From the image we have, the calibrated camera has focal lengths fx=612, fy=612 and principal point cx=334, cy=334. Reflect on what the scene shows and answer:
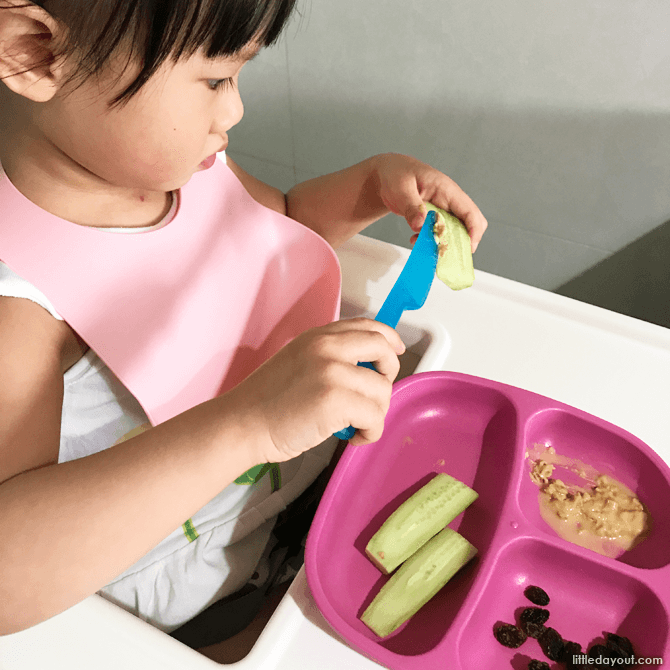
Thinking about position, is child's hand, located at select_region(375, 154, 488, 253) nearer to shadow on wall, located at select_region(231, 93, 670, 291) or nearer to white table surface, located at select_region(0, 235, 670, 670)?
white table surface, located at select_region(0, 235, 670, 670)

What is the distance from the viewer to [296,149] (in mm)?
1491

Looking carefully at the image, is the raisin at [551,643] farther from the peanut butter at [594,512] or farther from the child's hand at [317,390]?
the child's hand at [317,390]

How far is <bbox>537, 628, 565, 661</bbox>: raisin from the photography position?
0.53 meters

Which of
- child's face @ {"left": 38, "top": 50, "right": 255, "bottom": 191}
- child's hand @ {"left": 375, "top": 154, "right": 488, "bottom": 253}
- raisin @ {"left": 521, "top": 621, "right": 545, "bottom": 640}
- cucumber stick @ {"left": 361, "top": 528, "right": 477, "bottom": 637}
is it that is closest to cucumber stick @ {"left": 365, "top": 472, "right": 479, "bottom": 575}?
cucumber stick @ {"left": 361, "top": 528, "right": 477, "bottom": 637}

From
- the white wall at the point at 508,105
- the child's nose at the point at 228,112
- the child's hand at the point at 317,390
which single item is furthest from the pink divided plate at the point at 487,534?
the white wall at the point at 508,105

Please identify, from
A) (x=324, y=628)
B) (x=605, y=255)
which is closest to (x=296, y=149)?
(x=605, y=255)

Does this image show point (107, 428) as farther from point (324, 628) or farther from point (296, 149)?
point (296, 149)

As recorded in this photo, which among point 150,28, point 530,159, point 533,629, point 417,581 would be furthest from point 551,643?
point 530,159

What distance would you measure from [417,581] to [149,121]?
1.52 ft

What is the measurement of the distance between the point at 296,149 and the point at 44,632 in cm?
120

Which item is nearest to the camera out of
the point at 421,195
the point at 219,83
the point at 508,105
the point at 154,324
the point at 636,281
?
the point at 219,83

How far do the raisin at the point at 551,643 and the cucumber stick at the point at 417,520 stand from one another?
0.41 ft

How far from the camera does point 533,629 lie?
54 centimetres

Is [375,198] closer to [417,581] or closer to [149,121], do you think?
[149,121]
